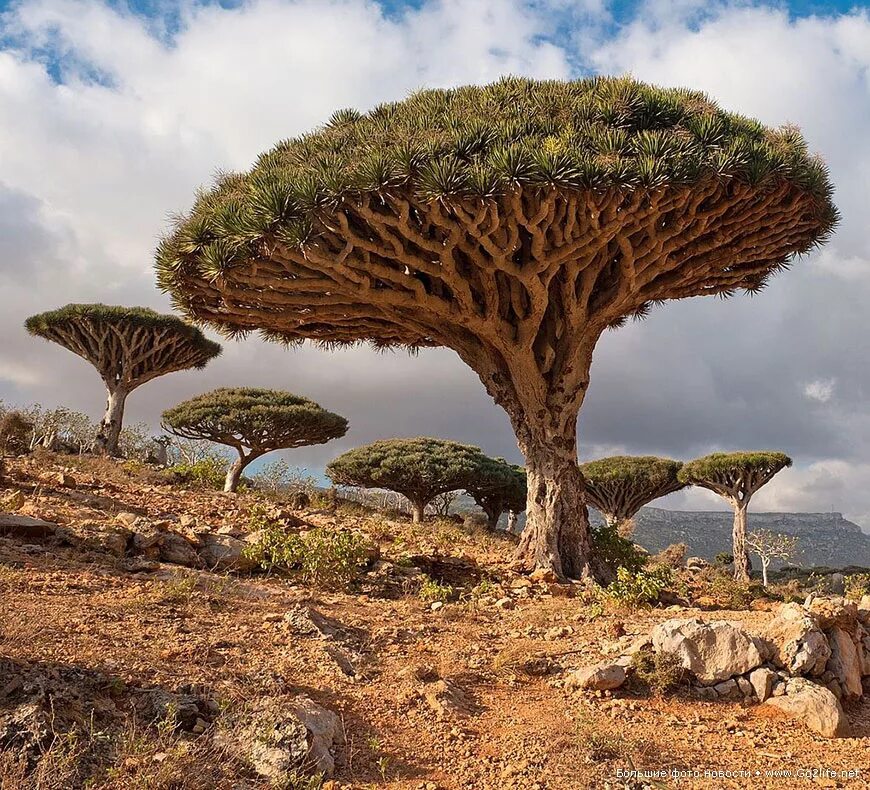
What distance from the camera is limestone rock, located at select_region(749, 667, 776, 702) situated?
5086 millimetres

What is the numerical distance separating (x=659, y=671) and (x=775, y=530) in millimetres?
135684

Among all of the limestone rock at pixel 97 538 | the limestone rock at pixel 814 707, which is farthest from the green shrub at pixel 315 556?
the limestone rock at pixel 814 707

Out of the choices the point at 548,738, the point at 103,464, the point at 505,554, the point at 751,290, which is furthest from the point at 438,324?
the point at 103,464

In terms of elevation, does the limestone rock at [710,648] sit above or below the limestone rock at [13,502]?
below

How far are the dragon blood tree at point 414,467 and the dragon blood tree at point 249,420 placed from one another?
5153mm

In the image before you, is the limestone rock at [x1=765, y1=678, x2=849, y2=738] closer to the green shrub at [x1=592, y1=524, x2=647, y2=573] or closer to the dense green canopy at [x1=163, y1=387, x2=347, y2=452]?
the green shrub at [x1=592, y1=524, x2=647, y2=573]

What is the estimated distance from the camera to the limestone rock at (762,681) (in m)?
5.09

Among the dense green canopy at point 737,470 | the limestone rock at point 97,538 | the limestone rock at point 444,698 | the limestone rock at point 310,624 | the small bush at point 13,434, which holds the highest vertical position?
the dense green canopy at point 737,470

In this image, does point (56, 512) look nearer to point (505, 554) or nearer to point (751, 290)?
point (505, 554)

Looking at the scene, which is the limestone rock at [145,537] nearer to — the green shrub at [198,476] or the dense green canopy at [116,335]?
the green shrub at [198,476]

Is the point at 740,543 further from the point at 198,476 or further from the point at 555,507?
the point at 198,476

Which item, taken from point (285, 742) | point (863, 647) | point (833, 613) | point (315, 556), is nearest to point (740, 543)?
point (863, 647)

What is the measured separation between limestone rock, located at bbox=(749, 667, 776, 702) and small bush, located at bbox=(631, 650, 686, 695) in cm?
55

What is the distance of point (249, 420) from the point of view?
21.1 meters
